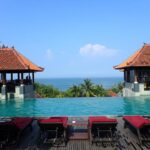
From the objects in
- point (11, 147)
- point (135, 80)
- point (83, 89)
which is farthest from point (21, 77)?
point (11, 147)

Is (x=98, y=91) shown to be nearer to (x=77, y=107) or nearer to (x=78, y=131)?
(x=77, y=107)

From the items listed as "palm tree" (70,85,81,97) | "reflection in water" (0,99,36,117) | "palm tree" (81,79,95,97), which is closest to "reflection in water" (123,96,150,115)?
"reflection in water" (0,99,36,117)

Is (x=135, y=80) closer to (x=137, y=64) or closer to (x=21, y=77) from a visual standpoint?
(x=137, y=64)

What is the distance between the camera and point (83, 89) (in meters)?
40.1

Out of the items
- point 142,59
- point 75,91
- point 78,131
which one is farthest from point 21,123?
point 75,91

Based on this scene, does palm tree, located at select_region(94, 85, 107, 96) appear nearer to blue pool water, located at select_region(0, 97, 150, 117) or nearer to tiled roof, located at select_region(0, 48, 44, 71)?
tiled roof, located at select_region(0, 48, 44, 71)

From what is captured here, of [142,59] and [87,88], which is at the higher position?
[142,59]

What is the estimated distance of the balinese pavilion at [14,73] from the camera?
2739 cm

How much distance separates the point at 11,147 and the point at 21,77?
1990cm

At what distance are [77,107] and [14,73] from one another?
31.6 feet

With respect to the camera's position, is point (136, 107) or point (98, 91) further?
point (98, 91)

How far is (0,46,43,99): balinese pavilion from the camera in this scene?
89.9 feet

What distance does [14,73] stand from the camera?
29.3 m

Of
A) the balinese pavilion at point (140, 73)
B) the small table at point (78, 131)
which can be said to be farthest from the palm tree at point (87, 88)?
the small table at point (78, 131)
